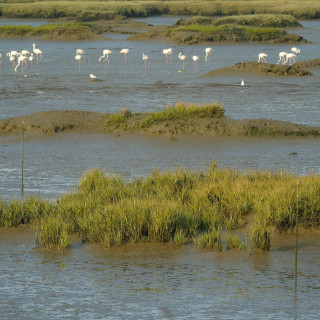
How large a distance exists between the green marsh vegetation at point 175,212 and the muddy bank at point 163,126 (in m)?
6.09

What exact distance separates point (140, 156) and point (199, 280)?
7.95m

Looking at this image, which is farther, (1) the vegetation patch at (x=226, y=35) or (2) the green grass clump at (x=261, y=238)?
(1) the vegetation patch at (x=226, y=35)

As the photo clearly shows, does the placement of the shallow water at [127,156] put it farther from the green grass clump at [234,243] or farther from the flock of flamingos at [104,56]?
the flock of flamingos at [104,56]

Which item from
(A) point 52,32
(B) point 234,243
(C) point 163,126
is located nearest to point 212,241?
(B) point 234,243

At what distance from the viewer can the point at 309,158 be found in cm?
1645

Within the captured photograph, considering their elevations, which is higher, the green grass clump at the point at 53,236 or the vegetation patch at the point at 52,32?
the vegetation patch at the point at 52,32

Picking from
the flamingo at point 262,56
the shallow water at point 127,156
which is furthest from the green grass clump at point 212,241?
the flamingo at point 262,56

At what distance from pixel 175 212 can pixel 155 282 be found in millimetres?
1801

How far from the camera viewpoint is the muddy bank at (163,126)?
18938 mm

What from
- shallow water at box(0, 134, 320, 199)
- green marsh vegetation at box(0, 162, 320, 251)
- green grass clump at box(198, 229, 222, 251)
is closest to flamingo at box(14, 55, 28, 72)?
shallow water at box(0, 134, 320, 199)

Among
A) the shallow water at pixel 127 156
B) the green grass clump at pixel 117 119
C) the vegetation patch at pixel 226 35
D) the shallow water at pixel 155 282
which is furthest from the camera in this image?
the vegetation patch at pixel 226 35

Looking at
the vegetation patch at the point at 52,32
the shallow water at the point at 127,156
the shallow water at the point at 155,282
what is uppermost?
the vegetation patch at the point at 52,32

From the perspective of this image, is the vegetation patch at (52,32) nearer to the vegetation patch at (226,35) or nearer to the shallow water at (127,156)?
the vegetation patch at (226,35)

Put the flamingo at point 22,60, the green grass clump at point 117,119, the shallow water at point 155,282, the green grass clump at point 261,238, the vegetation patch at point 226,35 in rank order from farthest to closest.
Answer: the vegetation patch at point 226,35
the flamingo at point 22,60
the green grass clump at point 117,119
the green grass clump at point 261,238
the shallow water at point 155,282
